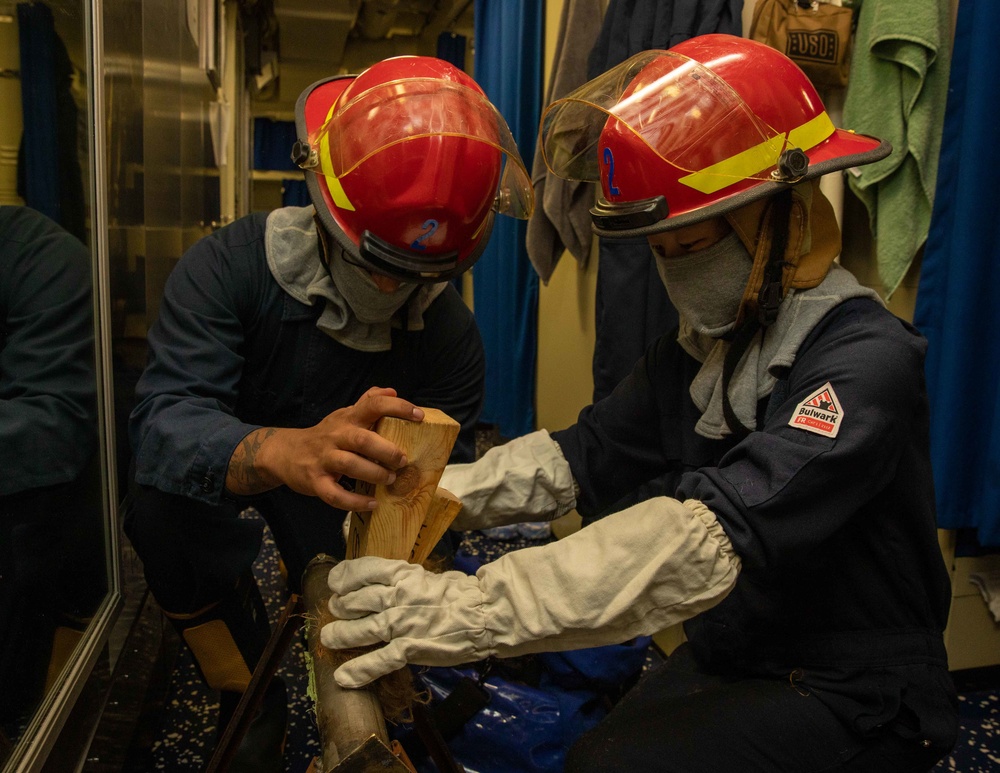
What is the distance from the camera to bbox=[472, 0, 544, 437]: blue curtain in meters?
3.56

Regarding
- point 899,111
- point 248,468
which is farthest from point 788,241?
point 248,468

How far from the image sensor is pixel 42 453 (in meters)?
Result: 1.33

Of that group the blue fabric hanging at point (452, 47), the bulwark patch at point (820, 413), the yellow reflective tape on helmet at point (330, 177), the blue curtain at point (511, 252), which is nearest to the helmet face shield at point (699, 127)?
the bulwark patch at point (820, 413)

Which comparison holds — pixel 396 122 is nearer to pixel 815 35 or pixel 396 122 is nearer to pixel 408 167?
pixel 408 167

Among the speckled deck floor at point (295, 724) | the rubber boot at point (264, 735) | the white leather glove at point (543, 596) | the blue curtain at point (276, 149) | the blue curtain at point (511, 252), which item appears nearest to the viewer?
the white leather glove at point (543, 596)

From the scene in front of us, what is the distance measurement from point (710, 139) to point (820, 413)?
1.51 ft

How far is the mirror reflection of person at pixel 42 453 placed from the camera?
1187mm

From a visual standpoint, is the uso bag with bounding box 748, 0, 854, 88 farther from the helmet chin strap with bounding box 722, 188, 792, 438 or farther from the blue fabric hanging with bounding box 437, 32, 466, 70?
the blue fabric hanging with bounding box 437, 32, 466, 70

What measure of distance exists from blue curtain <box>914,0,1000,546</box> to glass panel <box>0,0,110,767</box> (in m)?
1.74

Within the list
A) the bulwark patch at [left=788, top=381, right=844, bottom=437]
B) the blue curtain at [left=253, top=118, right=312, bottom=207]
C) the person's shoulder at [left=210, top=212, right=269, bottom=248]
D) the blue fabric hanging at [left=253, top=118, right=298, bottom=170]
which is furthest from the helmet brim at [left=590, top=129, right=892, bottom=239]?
the blue fabric hanging at [left=253, top=118, right=298, bottom=170]

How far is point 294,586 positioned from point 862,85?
1768 mm

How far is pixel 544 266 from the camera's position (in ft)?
10.0

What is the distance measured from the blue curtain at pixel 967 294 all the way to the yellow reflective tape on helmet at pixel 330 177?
4.24 feet

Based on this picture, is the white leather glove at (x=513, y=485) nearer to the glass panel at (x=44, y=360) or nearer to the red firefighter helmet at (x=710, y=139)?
the red firefighter helmet at (x=710, y=139)
